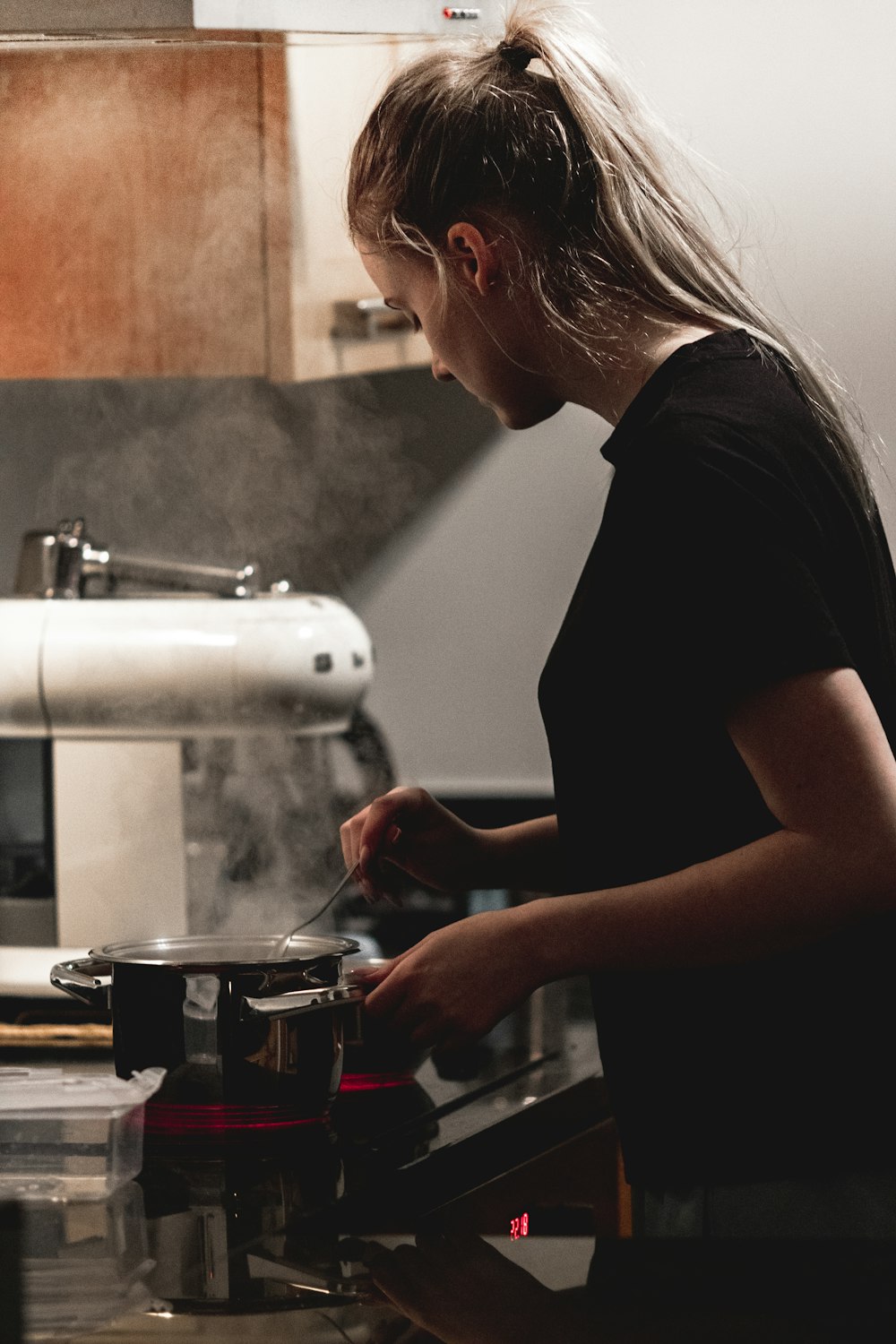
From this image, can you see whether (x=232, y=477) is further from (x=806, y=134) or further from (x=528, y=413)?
(x=528, y=413)

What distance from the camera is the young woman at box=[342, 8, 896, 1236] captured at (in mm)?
649

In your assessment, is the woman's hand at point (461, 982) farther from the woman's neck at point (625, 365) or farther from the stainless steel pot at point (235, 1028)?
the woman's neck at point (625, 365)

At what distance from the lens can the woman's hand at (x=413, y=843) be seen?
0.92 meters

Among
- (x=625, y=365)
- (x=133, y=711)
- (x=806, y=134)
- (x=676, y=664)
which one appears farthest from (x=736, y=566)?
(x=806, y=134)

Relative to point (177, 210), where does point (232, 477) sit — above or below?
below

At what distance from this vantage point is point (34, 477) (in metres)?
1.98

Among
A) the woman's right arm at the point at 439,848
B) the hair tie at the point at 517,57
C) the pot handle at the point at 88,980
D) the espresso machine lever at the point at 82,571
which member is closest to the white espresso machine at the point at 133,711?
the espresso machine lever at the point at 82,571

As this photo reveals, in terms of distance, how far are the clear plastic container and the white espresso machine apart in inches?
23.7

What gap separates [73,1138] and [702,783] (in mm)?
344

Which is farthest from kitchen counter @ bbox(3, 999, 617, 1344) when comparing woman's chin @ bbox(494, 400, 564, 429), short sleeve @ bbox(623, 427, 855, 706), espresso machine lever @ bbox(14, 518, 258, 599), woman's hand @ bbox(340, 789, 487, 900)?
espresso machine lever @ bbox(14, 518, 258, 599)

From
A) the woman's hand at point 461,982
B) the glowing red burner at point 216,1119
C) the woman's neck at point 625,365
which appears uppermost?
the woman's neck at point 625,365

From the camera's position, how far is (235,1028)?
0.76 meters

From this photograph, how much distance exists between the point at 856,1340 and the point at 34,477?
1.68 m

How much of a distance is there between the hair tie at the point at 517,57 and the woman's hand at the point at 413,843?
417 mm
